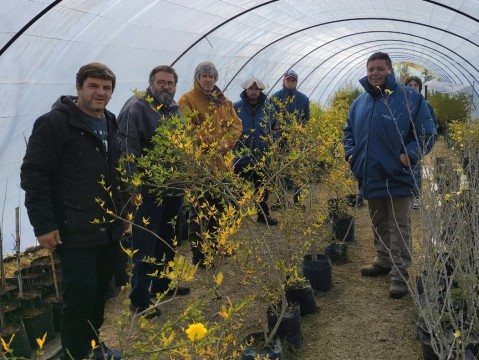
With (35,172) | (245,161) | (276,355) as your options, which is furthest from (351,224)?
(35,172)

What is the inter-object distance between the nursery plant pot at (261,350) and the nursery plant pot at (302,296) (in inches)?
18.6

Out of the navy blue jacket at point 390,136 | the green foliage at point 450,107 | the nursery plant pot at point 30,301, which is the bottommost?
the nursery plant pot at point 30,301

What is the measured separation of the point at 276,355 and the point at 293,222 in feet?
2.84

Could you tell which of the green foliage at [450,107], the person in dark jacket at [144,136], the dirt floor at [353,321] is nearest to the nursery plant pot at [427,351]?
the dirt floor at [353,321]

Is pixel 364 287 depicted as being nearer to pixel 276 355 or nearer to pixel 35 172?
pixel 276 355

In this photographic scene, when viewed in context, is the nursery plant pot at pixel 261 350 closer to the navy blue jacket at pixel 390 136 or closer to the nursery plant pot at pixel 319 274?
the nursery plant pot at pixel 319 274

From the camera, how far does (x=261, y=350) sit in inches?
90.3

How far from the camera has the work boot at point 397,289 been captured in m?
3.04

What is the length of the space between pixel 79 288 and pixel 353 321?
1.72 meters

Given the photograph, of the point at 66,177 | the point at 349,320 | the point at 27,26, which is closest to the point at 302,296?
the point at 349,320

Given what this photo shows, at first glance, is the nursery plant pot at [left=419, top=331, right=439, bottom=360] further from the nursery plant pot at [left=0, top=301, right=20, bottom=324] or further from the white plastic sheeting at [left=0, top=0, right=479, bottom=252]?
the white plastic sheeting at [left=0, top=0, right=479, bottom=252]

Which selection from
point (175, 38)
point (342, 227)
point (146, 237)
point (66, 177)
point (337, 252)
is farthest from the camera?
point (175, 38)

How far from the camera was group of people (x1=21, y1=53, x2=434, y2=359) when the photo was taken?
199 centimetres

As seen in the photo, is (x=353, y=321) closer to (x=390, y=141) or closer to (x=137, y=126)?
(x=390, y=141)
